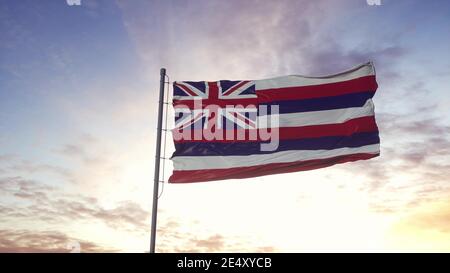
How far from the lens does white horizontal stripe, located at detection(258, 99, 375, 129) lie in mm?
14539

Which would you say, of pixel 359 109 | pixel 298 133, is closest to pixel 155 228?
pixel 298 133

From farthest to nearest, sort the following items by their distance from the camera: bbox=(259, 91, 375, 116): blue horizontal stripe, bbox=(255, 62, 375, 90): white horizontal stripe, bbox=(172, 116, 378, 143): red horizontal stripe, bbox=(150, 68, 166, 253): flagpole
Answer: bbox=(255, 62, 375, 90): white horizontal stripe < bbox=(259, 91, 375, 116): blue horizontal stripe < bbox=(172, 116, 378, 143): red horizontal stripe < bbox=(150, 68, 166, 253): flagpole

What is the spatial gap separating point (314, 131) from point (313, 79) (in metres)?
1.74

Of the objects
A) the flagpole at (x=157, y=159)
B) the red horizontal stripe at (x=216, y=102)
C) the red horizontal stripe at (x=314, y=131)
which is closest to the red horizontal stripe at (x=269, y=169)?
the red horizontal stripe at (x=314, y=131)

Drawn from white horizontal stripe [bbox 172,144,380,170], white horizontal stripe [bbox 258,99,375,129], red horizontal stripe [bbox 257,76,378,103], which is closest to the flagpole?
white horizontal stripe [bbox 172,144,380,170]

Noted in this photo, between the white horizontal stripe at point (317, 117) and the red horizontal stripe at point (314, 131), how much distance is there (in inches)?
5.3

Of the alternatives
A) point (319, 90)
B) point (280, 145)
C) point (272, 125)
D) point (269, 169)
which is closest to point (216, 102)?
point (272, 125)

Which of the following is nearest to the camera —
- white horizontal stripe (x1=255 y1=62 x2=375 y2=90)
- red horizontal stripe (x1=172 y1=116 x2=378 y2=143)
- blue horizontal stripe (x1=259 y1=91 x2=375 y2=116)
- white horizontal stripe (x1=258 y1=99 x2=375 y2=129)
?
red horizontal stripe (x1=172 y1=116 x2=378 y2=143)

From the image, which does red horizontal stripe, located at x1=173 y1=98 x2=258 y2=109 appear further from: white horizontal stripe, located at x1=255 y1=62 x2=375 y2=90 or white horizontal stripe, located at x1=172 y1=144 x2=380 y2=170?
white horizontal stripe, located at x1=172 y1=144 x2=380 y2=170

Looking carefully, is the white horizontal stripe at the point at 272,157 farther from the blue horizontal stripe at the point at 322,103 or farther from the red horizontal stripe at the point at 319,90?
the red horizontal stripe at the point at 319,90

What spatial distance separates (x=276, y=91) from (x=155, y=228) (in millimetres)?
6091

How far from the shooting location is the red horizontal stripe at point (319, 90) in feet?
48.4
